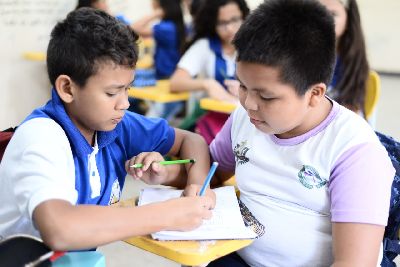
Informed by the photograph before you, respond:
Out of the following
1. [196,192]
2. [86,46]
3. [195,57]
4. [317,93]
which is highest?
[86,46]

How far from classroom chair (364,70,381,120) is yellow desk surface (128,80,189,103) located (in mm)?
1011

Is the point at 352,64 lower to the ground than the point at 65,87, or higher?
lower

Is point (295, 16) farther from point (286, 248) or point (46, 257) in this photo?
point (46, 257)

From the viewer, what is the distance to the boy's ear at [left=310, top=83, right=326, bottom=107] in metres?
1.05

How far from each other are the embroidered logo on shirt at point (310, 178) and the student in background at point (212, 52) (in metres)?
1.52

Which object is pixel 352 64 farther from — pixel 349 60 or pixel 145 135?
pixel 145 135

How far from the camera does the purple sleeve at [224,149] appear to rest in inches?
51.7

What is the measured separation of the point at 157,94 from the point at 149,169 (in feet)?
5.19

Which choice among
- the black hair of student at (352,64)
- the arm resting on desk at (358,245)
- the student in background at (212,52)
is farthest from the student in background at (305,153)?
the student in background at (212,52)

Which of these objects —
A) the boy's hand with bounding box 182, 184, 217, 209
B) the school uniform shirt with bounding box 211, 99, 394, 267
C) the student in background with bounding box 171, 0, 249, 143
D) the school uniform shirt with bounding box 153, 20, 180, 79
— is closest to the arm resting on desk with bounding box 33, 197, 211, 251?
the boy's hand with bounding box 182, 184, 217, 209

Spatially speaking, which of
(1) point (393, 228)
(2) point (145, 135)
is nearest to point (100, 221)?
(2) point (145, 135)

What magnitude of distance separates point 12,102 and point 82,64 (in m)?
2.98

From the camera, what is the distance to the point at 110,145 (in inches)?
50.1

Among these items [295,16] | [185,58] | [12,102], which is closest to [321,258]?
[295,16]
